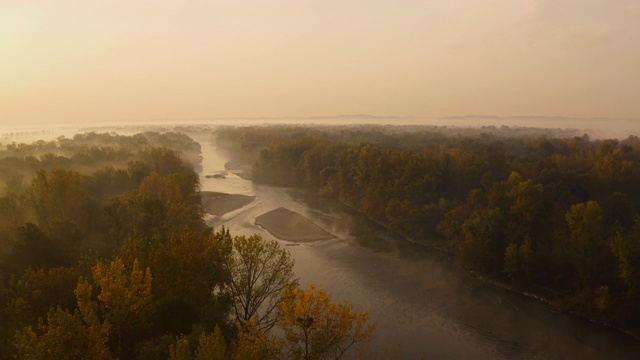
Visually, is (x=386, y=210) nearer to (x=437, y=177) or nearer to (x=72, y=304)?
(x=437, y=177)

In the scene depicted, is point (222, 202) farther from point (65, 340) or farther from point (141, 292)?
point (65, 340)

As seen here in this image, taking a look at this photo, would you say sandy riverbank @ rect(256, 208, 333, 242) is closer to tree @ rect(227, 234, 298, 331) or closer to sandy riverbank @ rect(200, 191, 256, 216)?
sandy riverbank @ rect(200, 191, 256, 216)

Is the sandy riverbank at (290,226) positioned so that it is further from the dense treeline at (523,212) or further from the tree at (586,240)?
the tree at (586,240)

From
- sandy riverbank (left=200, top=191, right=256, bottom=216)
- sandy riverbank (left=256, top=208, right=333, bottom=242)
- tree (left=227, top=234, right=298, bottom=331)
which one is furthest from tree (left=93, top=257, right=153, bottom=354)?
sandy riverbank (left=200, top=191, right=256, bottom=216)

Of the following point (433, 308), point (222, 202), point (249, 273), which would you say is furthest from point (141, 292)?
point (222, 202)

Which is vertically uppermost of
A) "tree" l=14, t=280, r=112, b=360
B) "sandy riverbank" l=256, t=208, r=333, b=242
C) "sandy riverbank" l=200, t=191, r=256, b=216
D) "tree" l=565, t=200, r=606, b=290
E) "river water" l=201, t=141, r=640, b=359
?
"tree" l=14, t=280, r=112, b=360

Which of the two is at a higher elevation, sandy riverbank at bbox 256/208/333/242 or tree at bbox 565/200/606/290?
tree at bbox 565/200/606/290
